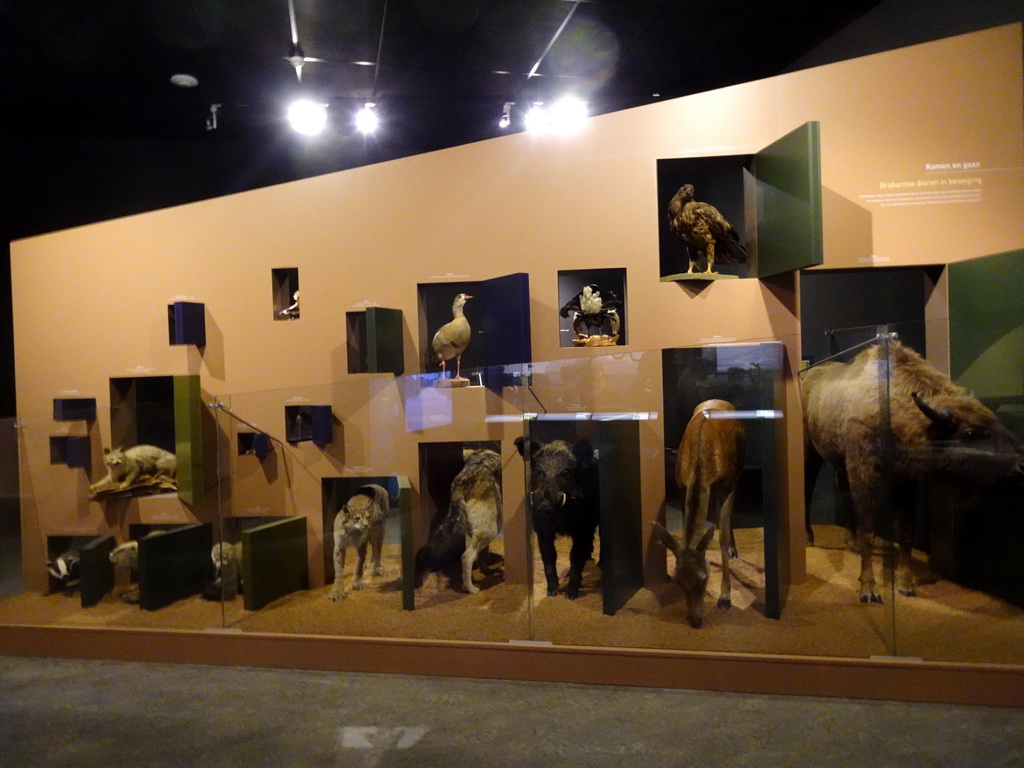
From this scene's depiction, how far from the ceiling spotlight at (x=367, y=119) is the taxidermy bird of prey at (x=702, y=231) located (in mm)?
2693

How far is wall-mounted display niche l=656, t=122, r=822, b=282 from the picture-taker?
3.65 metres

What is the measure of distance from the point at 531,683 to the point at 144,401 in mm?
3465

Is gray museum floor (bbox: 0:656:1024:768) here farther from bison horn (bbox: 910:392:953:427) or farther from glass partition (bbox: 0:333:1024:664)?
bison horn (bbox: 910:392:953:427)

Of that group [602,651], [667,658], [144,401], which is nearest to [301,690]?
[602,651]

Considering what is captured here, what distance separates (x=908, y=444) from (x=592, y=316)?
1933 millimetres

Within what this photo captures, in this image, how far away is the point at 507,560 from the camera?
11.3ft

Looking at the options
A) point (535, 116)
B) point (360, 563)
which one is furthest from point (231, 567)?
point (535, 116)

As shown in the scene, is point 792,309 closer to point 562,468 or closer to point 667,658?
point 562,468

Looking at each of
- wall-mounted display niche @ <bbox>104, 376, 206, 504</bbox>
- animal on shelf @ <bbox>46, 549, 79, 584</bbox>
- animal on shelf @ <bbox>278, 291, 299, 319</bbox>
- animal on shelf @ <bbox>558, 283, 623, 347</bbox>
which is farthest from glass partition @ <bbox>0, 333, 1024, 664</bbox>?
animal on shelf @ <bbox>278, 291, 299, 319</bbox>

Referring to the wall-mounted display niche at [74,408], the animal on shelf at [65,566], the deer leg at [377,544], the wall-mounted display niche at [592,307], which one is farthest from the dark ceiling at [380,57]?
the animal on shelf at [65,566]

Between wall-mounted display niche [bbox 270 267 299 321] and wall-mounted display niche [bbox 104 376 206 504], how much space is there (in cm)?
73

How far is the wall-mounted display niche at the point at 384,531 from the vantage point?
3539 millimetres

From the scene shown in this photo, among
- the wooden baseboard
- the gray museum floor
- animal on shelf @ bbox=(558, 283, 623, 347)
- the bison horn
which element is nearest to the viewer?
the gray museum floor

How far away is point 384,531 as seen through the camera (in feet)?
11.7
